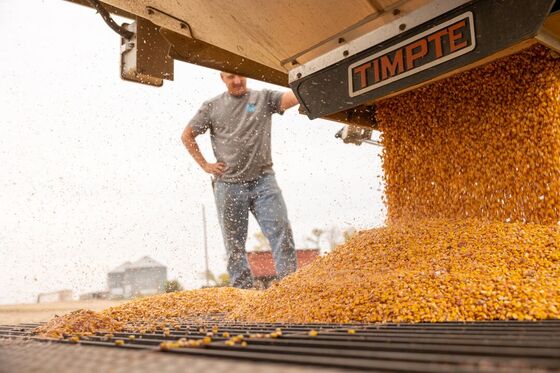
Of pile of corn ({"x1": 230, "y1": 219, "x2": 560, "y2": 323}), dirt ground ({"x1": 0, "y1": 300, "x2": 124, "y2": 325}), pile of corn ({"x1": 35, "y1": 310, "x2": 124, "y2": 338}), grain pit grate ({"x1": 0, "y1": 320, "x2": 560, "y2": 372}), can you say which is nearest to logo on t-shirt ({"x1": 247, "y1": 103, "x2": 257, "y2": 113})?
dirt ground ({"x1": 0, "y1": 300, "x2": 124, "y2": 325})

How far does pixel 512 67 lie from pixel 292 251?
2328 millimetres

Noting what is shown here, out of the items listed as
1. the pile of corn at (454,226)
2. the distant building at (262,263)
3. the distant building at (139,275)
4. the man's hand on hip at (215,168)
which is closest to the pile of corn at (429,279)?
the pile of corn at (454,226)

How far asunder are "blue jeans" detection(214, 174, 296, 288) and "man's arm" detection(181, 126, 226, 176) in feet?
0.40

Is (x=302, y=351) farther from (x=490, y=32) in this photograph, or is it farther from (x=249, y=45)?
(x=249, y=45)

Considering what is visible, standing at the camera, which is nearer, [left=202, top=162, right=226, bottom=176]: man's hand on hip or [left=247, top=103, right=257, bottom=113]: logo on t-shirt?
[left=202, top=162, right=226, bottom=176]: man's hand on hip

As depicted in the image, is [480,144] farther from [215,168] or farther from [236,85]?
[236,85]

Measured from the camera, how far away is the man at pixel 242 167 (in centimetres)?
417

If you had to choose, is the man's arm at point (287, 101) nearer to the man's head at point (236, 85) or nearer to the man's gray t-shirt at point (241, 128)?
the man's gray t-shirt at point (241, 128)

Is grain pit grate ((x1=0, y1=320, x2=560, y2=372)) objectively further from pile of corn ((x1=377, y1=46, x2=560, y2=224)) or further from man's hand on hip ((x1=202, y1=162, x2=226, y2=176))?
man's hand on hip ((x1=202, y1=162, x2=226, y2=176))

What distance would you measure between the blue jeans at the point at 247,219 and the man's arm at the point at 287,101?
2.15 feet

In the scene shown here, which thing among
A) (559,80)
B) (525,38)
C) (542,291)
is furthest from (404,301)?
(559,80)

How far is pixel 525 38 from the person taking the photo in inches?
71.0

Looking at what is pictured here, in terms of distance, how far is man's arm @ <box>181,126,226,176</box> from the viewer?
4301mm

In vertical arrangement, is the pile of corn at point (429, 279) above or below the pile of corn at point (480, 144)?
below
